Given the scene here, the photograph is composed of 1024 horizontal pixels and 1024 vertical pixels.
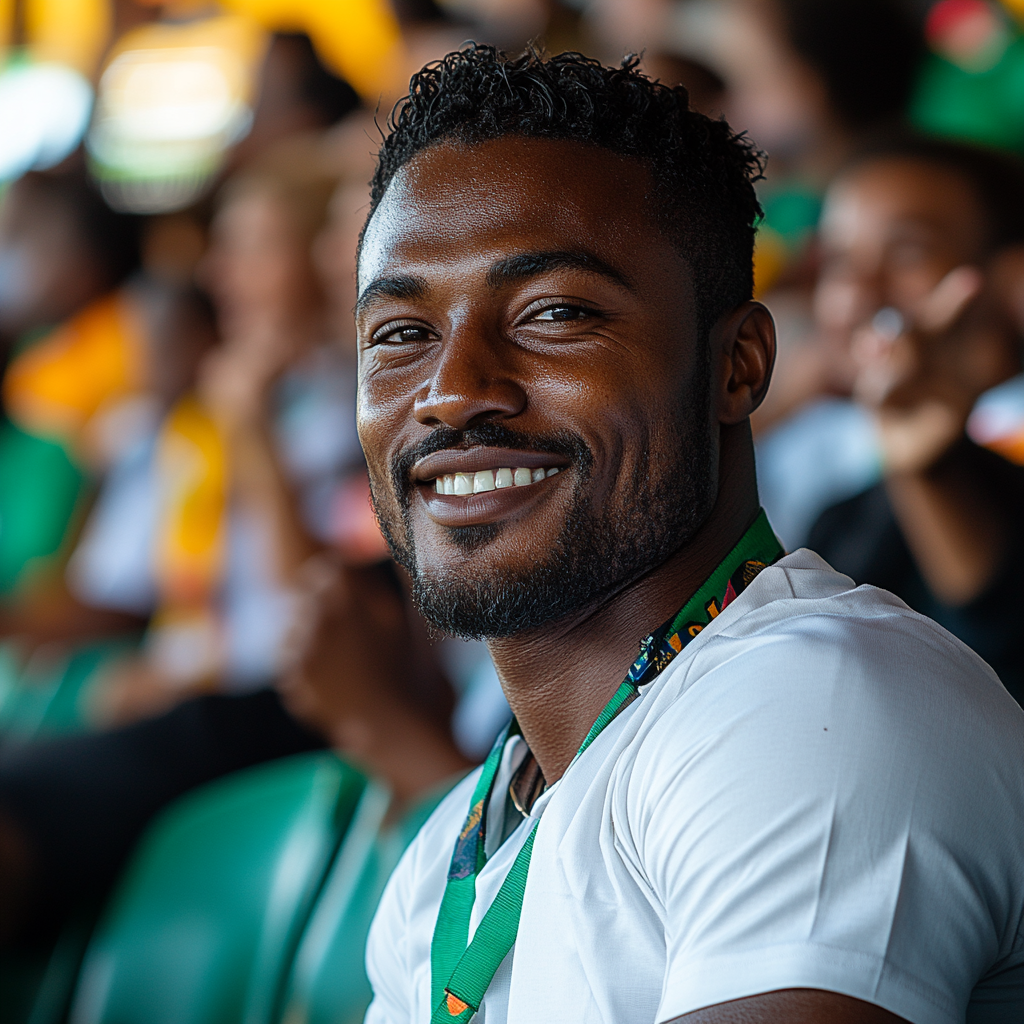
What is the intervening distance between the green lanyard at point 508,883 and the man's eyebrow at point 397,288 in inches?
15.0

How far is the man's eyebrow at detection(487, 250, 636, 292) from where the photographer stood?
107 centimetres

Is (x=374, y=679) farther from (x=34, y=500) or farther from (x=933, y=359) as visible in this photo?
(x=34, y=500)

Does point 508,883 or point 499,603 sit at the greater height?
point 499,603

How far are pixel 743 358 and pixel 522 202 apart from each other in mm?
272

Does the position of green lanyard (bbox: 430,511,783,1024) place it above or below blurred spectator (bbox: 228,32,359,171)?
above

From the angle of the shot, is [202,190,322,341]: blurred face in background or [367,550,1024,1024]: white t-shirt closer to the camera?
[367,550,1024,1024]: white t-shirt

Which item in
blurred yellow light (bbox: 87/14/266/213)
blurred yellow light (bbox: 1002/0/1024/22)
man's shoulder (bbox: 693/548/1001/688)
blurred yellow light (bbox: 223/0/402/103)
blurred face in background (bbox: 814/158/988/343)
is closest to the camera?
man's shoulder (bbox: 693/548/1001/688)

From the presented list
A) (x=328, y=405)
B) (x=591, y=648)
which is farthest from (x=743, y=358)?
(x=328, y=405)

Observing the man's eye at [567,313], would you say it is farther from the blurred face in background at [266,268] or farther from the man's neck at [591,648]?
the blurred face in background at [266,268]

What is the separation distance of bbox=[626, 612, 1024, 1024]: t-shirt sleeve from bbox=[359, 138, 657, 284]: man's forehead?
441mm

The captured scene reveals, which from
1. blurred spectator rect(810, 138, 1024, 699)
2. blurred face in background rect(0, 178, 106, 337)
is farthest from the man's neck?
blurred face in background rect(0, 178, 106, 337)

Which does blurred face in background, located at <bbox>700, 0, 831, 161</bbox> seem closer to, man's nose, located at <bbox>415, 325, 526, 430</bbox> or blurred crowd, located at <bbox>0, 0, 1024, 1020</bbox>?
blurred crowd, located at <bbox>0, 0, 1024, 1020</bbox>

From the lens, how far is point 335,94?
4551mm

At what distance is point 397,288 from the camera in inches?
44.7
